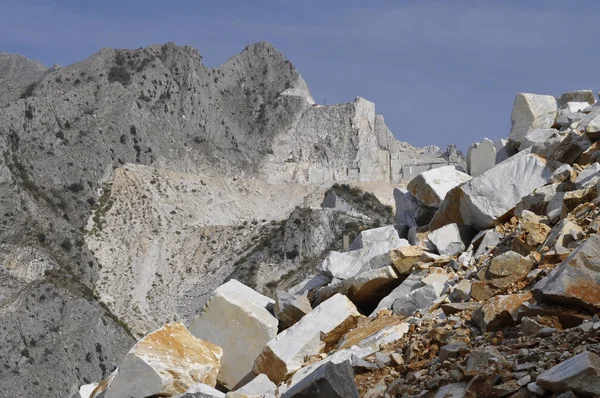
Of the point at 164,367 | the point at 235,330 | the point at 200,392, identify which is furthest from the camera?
the point at 235,330

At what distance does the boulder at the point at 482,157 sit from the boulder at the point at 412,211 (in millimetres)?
987

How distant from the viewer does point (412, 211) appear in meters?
15.9

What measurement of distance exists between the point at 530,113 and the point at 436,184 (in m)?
1.91

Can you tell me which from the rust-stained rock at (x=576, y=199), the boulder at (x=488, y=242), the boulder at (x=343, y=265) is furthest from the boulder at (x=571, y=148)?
the boulder at (x=343, y=265)

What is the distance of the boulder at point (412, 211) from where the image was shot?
15535mm

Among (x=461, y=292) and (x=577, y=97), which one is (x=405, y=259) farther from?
(x=577, y=97)

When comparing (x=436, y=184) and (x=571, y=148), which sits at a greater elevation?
(x=571, y=148)

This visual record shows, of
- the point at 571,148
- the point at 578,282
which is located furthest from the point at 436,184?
the point at 578,282

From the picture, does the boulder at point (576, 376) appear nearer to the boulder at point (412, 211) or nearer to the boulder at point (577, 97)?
the boulder at point (412, 211)

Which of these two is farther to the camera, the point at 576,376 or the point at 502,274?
the point at 502,274

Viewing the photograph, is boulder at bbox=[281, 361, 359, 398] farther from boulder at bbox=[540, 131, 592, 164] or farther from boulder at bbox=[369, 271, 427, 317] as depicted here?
boulder at bbox=[540, 131, 592, 164]

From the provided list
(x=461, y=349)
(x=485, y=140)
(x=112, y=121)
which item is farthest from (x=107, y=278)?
(x=461, y=349)

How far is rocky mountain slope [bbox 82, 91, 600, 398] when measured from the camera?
28.1ft

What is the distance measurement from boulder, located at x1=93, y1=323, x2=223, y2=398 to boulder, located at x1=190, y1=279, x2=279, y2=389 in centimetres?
28
